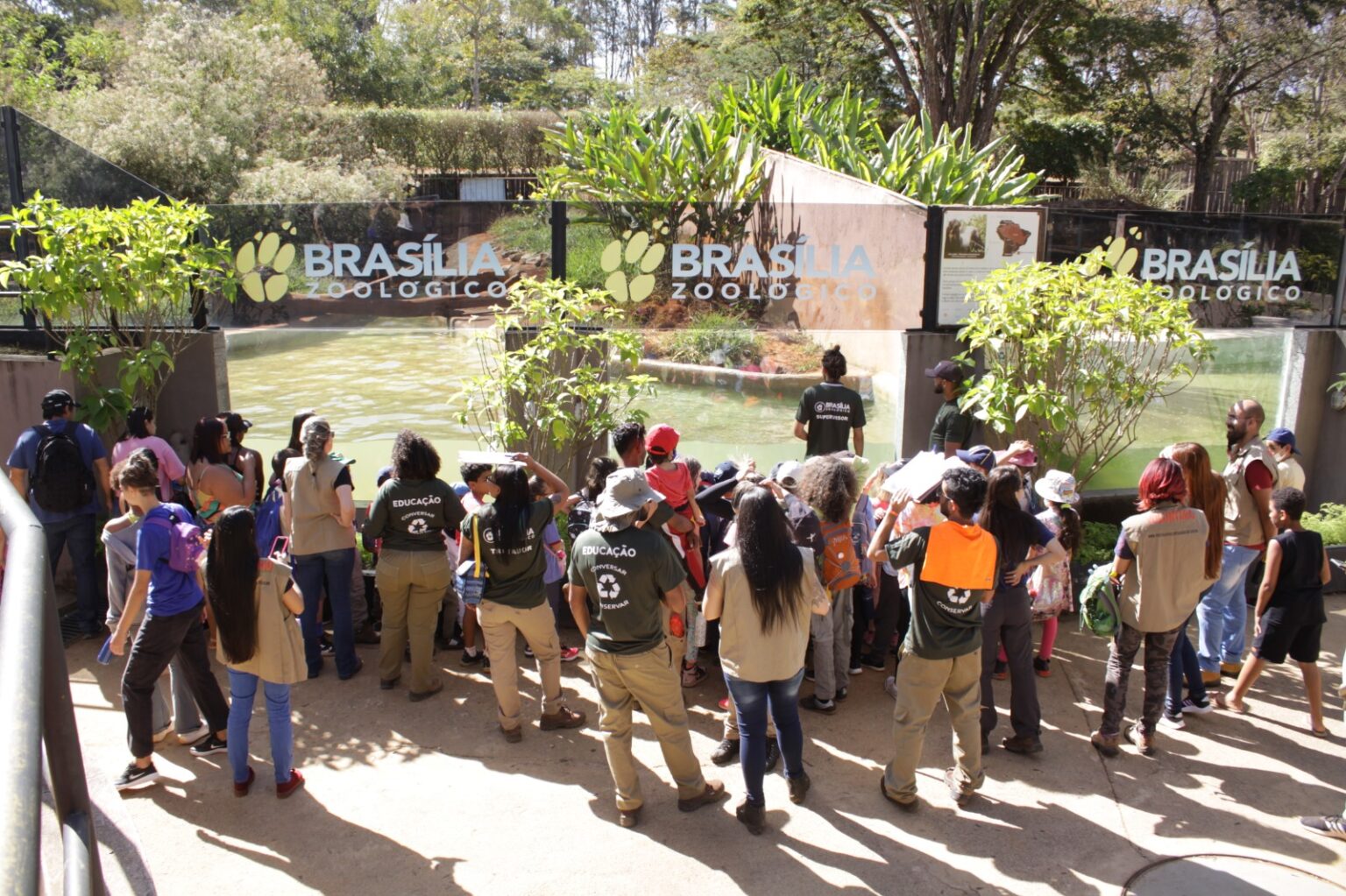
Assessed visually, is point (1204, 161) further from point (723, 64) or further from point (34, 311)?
point (34, 311)

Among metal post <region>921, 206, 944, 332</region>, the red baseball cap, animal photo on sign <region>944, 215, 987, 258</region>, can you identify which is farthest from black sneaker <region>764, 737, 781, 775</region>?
animal photo on sign <region>944, 215, 987, 258</region>

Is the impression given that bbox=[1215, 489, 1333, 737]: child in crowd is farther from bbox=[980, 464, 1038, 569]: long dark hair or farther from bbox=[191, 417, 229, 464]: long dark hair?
bbox=[191, 417, 229, 464]: long dark hair

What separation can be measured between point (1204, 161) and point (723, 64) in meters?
16.6

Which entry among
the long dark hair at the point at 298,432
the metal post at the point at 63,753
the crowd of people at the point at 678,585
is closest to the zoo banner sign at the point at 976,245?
the crowd of people at the point at 678,585

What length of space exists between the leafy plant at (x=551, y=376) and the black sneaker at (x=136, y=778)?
9.79 feet

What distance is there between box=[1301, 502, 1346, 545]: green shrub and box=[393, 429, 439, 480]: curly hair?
633 cm

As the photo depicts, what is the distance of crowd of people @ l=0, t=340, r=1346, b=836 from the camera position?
4.34 meters

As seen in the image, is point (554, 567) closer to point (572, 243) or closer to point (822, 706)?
point (822, 706)

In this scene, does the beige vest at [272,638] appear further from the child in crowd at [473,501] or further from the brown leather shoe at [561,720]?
the brown leather shoe at [561,720]

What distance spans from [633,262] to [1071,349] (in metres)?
3.21

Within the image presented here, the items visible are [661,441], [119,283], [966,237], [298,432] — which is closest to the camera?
[661,441]

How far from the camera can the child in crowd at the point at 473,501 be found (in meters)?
5.35

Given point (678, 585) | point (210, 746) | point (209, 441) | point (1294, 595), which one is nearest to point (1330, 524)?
point (1294, 595)

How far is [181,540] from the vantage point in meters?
4.59
